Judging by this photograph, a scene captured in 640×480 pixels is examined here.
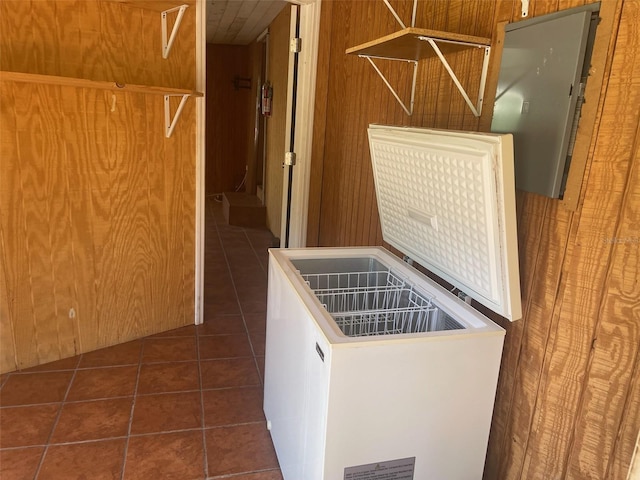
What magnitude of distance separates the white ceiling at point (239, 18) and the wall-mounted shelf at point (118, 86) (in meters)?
1.56

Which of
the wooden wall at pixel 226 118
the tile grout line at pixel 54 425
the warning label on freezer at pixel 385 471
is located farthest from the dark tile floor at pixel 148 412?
the wooden wall at pixel 226 118

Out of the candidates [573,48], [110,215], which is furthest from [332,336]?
[110,215]

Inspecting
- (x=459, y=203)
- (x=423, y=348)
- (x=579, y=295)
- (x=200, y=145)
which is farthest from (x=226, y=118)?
(x=579, y=295)

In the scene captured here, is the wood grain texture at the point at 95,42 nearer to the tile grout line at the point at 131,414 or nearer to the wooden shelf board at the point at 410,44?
the wooden shelf board at the point at 410,44

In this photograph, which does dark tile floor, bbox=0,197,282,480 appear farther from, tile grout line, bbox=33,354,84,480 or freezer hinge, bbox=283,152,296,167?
freezer hinge, bbox=283,152,296,167

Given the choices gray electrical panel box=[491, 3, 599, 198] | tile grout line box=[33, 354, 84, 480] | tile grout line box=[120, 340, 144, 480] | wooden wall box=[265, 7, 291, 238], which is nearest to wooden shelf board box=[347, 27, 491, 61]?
gray electrical panel box=[491, 3, 599, 198]

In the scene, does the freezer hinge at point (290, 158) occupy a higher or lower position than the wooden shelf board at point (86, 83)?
lower

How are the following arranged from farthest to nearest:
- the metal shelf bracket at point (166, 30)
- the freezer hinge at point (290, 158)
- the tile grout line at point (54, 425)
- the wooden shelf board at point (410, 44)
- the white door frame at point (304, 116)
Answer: the freezer hinge at point (290, 158), the white door frame at point (304, 116), the metal shelf bracket at point (166, 30), the tile grout line at point (54, 425), the wooden shelf board at point (410, 44)

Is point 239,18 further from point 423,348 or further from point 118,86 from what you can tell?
point 423,348

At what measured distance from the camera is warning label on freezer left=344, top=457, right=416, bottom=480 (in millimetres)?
1280

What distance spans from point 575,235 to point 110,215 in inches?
84.6

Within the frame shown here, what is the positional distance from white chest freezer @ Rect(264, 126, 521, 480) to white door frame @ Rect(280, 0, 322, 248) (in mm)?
1658

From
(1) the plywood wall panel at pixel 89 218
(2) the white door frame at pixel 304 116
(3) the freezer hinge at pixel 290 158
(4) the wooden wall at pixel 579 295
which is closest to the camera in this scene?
(4) the wooden wall at pixel 579 295

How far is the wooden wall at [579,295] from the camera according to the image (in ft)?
3.49
